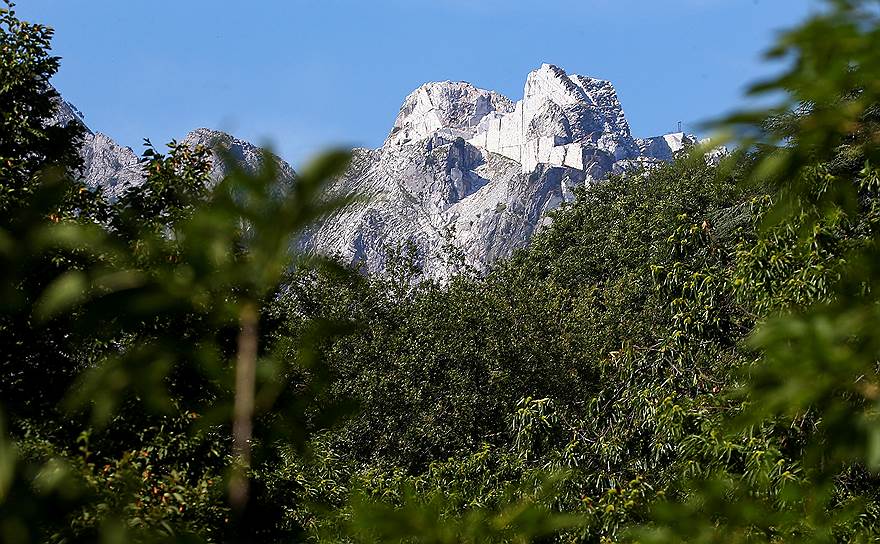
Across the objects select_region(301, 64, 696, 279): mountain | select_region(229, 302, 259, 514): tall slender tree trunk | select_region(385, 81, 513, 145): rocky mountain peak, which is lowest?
select_region(229, 302, 259, 514): tall slender tree trunk

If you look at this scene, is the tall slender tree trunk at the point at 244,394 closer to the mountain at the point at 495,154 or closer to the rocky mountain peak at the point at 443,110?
the mountain at the point at 495,154

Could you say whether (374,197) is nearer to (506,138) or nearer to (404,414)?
(404,414)

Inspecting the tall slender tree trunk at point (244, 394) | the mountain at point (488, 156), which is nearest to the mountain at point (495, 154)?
the mountain at point (488, 156)

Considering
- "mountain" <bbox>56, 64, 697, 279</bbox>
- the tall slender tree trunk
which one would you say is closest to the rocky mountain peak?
"mountain" <bbox>56, 64, 697, 279</bbox>

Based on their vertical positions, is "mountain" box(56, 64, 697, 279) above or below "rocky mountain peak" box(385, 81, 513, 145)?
below

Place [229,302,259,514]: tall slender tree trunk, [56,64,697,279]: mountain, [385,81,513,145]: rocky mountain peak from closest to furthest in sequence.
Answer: [229,302,259,514]: tall slender tree trunk → [56,64,697,279]: mountain → [385,81,513,145]: rocky mountain peak

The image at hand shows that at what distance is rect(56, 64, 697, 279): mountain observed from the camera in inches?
4513

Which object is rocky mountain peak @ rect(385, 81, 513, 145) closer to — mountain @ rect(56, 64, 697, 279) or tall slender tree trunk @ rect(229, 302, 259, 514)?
mountain @ rect(56, 64, 697, 279)

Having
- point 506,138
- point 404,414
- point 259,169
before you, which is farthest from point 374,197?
point 506,138

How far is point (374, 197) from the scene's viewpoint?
100 centimetres

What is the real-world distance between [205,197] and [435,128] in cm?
15579

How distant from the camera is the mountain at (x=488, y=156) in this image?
11462 centimetres

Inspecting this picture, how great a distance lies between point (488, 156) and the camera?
14275 centimetres

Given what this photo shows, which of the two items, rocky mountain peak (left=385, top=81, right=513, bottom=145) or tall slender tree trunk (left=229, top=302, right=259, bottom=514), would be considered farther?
rocky mountain peak (left=385, top=81, right=513, bottom=145)
